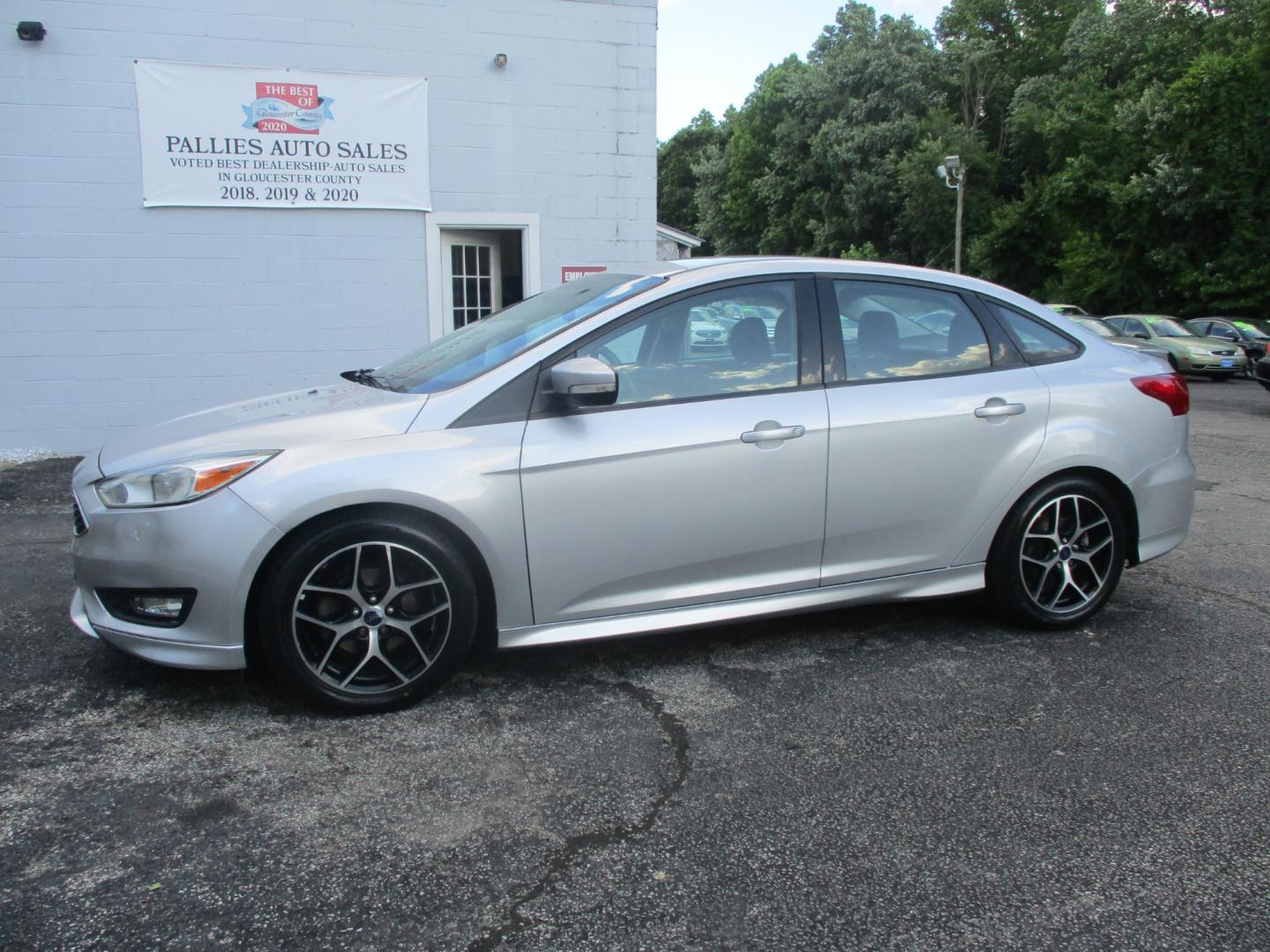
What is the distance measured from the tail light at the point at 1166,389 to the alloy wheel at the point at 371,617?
3073 mm

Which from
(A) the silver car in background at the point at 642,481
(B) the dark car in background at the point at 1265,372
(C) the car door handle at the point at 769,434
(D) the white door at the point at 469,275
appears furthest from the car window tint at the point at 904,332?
(B) the dark car in background at the point at 1265,372

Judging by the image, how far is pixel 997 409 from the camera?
4.00m

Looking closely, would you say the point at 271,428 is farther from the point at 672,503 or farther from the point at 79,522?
the point at 672,503

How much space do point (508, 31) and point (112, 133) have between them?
373 centimetres

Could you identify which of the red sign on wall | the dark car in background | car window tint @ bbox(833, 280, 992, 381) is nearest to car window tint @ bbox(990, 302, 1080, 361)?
car window tint @ bbox(833, 280, 992, 381)

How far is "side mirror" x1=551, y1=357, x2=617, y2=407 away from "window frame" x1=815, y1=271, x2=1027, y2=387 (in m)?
0.95

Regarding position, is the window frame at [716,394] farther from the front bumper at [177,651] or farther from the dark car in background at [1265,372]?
the dark car in background at [1265,372]

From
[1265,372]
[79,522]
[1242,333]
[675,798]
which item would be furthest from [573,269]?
[1242,333]

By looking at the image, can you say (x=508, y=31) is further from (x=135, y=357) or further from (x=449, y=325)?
(x=135, y=357)

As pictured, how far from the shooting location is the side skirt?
11.4 feet

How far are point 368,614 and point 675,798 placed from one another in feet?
3.84

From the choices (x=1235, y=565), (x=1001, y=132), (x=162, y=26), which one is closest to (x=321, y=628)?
(x=1235, y=565)

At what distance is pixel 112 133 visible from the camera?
29.0ft

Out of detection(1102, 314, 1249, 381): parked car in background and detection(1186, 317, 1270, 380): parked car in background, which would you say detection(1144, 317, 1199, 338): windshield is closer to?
detection(1102, 314, 1249, 381): parked car in background
